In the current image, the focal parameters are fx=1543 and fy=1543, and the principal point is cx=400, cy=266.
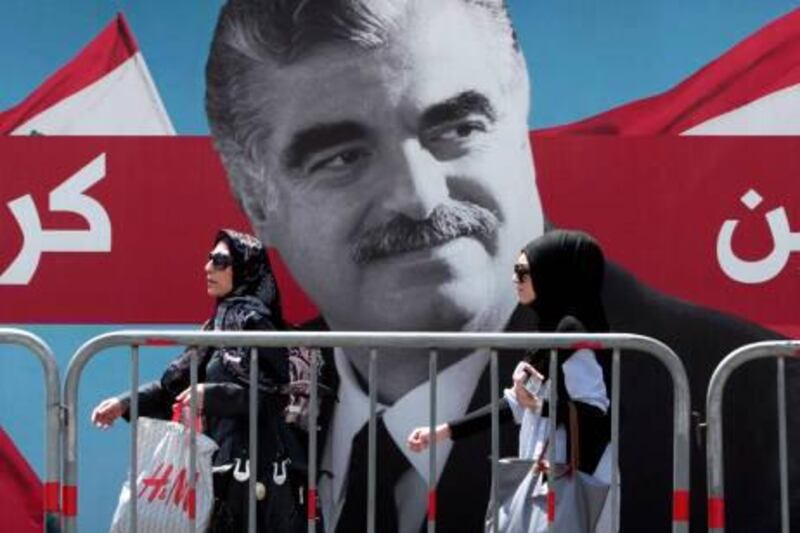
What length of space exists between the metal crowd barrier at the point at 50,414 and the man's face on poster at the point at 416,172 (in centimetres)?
→ 114

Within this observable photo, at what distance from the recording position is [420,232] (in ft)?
17.1

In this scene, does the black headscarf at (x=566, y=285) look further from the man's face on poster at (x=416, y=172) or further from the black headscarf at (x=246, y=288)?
the black headscarf at (x=246, y=288)

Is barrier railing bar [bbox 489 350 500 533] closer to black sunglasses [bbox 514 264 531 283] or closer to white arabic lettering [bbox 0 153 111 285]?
black sunglasses [bbox 514 264 531 283]

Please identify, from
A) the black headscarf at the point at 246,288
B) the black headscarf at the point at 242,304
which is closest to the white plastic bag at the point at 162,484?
the black headscarf at the point at 242,304

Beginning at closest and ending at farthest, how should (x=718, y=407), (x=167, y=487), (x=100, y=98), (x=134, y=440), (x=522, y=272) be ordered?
(x=718, y=407) < (x=134, y=440) < (x=167, y=487) < (x=522, y=272) < (x=100, y=98)

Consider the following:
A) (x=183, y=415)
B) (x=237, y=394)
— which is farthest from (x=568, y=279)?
(x=183, y=415)

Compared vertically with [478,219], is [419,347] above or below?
below

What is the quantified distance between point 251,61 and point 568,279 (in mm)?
1439

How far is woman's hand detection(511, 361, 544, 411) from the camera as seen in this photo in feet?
14.9

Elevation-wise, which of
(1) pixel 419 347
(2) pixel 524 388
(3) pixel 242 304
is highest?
(3) pixel 242 304

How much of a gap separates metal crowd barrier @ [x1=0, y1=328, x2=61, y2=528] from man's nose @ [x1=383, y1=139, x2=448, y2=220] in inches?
52.9

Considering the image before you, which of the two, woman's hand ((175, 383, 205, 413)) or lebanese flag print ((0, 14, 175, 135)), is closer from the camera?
woman's hand ((175, 383, 205, 413))

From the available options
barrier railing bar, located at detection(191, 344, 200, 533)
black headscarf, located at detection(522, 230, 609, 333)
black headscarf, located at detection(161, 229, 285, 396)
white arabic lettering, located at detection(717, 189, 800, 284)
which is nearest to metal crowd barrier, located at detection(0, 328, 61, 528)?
barrier railing bar, located at detection(191, 344, 200, 533)

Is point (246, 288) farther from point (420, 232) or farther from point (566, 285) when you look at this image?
point (566, 285)
